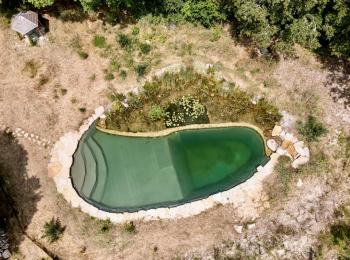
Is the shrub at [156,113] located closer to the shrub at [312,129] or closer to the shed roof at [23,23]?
the shrub at [312,129]

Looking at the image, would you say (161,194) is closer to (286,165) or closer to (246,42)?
(286,165)

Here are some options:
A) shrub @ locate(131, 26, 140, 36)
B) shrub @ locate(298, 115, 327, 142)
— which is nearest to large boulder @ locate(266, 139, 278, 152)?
shrub @ locate(298, 115, 327, 142)

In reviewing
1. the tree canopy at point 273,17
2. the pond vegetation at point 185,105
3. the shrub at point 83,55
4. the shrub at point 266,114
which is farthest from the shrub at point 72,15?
the shrub at point 266,114

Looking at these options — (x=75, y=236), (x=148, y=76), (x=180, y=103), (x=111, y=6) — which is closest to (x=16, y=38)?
(x=111, y=6)

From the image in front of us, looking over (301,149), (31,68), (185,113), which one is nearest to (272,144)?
(301,149)

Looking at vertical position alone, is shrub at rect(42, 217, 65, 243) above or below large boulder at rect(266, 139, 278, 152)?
below

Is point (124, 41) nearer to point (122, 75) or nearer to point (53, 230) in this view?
point (122, 75)

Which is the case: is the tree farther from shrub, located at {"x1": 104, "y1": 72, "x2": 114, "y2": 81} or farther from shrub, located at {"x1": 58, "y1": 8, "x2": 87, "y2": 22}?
shrub, located at {"x1": 104, "y1": 72, "x2": 114, "y2": 81}
